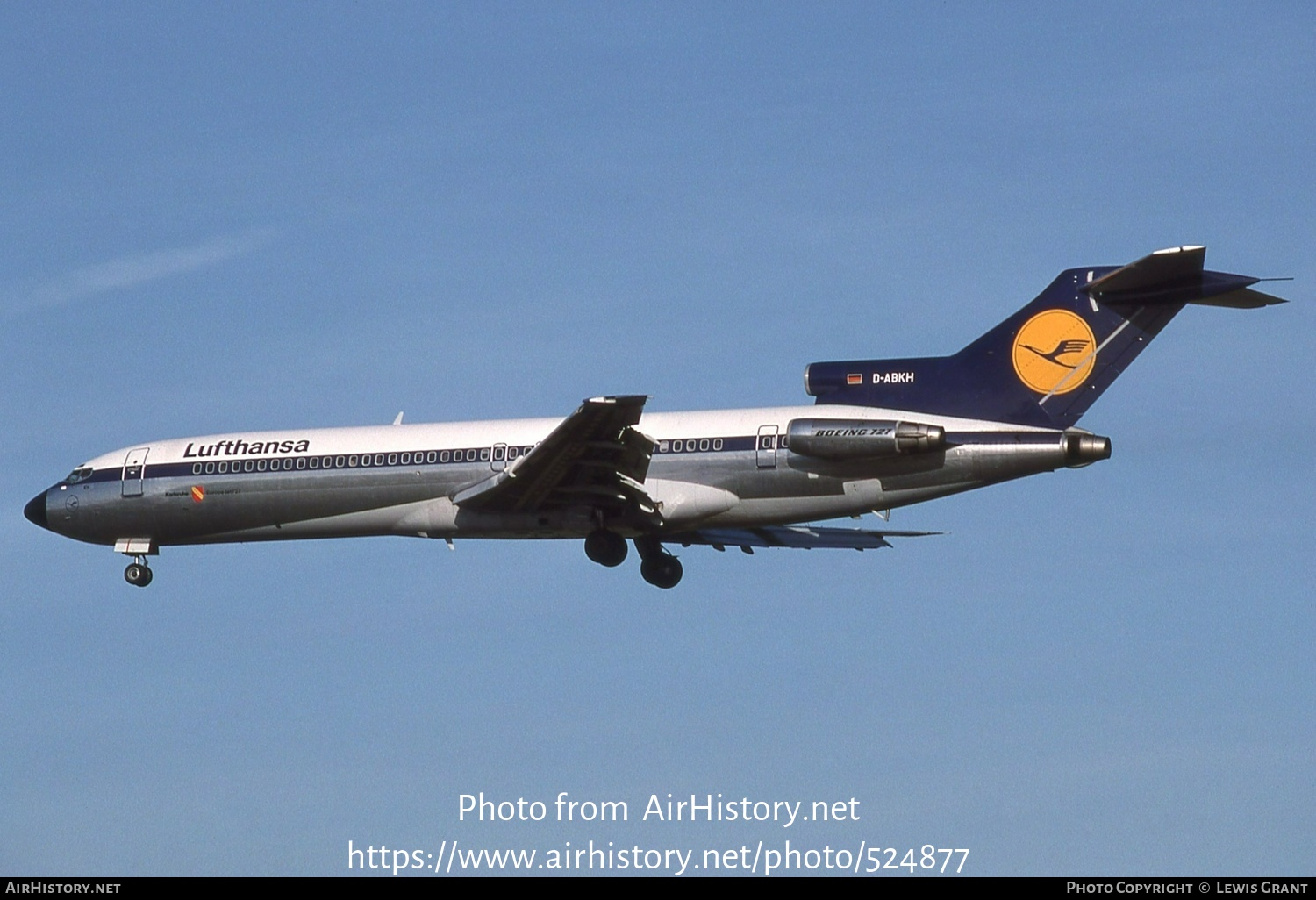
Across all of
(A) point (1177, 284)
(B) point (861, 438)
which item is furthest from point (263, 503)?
(A) point (1177, 284)

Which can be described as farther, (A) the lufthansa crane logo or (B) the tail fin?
(A) the lufthansa crane logo

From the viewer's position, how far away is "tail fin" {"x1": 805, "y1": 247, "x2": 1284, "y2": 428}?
33.3 metres

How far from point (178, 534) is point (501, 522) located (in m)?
7.99

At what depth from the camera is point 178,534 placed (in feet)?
131

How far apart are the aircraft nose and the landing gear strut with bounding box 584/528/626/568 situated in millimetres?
13099

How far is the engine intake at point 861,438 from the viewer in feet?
111

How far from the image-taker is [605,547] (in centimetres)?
3650

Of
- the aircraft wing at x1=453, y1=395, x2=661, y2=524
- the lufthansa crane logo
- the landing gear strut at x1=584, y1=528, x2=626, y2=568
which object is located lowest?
the landing gear strut at x1=584, y1=528, x2=626, y2=568

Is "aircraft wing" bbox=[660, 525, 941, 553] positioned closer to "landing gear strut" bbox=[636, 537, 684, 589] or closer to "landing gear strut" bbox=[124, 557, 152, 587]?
"landing gear strut" bbox=[636, 537, 684, 589]

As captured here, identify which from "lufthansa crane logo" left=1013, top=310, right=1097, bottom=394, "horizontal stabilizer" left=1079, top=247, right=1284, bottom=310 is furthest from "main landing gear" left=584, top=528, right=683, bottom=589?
"horizontal stabilizer" left=1079, top=247, right=1284, bottom=310

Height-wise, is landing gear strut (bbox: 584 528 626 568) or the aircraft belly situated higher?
the aircraft belly

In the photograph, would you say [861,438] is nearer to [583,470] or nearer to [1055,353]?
[1055,353]
